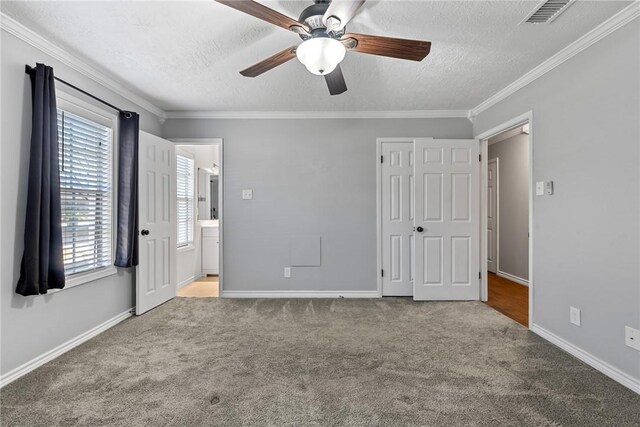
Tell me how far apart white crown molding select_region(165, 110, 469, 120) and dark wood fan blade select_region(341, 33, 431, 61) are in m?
2.02

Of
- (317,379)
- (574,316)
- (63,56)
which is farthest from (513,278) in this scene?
(63,56)

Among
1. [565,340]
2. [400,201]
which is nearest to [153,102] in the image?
[400,201]

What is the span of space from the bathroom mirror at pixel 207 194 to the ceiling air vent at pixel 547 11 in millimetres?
4671

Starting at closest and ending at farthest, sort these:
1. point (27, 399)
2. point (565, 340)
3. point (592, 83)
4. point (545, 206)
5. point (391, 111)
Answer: point (27, 399)
point (592, 83)
point (565, 340)
point (545, 206)
point (391, 111)

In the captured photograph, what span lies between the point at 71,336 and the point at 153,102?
254 centimetres

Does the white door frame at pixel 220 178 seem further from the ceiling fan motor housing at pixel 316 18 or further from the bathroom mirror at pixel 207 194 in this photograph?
the ceiling fan motor housing at pixel 316 18

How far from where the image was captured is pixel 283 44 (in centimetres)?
225

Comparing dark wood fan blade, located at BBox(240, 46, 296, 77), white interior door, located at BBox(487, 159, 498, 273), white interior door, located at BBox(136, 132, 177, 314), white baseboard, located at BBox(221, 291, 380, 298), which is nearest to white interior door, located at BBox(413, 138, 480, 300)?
white baseboard, located at BBox(221, 291, 380, 298)

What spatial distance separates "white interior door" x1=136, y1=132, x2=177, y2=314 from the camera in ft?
10.5

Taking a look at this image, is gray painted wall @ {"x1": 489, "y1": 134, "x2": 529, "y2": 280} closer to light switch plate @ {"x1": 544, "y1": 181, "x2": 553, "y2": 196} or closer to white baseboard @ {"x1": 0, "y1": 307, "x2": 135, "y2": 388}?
light switch plate @ {"x1": 544, "y1": 181, "x2": 553, "y2": 196}

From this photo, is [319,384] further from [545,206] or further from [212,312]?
[545,206]

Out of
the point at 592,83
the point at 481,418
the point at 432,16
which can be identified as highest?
the point at 432,16

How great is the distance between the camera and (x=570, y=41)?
2223 millimetres

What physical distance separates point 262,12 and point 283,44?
2.70ft
